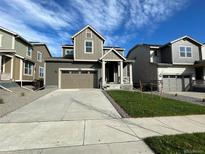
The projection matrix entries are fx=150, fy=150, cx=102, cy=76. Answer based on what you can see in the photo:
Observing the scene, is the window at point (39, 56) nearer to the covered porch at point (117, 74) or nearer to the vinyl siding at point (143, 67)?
the covered porch at point (117, 74)

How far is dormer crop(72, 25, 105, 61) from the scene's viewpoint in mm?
19906

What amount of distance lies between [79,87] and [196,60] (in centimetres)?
1699

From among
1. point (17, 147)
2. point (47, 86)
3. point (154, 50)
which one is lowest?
point (17, 147)

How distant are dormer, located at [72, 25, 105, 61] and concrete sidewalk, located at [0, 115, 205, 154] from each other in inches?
567

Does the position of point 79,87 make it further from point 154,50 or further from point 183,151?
point 183,151

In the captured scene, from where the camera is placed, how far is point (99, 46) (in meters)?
20.6

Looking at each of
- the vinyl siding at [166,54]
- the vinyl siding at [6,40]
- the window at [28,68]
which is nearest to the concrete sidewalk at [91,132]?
the vinyl siding at [6,40]

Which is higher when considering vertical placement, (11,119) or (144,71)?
(144,71)

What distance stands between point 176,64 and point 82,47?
13.1 meters

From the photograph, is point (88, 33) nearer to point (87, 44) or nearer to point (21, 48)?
point (87, 44)

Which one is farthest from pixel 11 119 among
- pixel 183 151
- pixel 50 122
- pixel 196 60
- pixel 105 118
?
pixel 196 60

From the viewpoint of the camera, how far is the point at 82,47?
20.1 meters

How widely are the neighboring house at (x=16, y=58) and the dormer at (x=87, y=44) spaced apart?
717cm

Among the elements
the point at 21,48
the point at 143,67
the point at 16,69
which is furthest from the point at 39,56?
the point at 143,67
